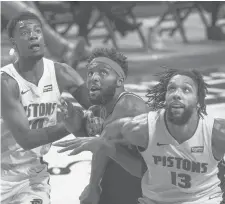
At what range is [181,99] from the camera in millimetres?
2457

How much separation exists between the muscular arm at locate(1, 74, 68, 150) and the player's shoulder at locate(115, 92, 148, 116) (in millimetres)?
350

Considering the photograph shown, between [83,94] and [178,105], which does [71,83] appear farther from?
[178,105]

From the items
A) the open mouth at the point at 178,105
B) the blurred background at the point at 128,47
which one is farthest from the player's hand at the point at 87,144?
the blurred background at the point at 128,47

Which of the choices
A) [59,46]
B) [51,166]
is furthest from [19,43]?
[59,46]

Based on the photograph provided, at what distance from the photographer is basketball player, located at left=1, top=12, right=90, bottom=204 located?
9.58 feet

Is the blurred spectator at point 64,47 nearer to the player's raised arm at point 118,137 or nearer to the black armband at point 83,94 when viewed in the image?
the black armband at point 83,94

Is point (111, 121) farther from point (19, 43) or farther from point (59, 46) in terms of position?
point (59, 46)

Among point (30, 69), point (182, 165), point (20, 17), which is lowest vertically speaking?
point (182, 165)

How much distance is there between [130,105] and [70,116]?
34cm

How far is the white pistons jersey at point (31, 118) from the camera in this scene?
3.01 meters

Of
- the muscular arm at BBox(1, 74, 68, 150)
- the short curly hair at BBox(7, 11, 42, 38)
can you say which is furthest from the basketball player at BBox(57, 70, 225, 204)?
the short curly hair at BBox(7, 11, 42, 38)

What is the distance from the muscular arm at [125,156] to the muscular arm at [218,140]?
418 mm

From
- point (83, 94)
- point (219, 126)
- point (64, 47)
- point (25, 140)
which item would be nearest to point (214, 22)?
point (64, 47)

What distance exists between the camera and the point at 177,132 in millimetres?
2549
